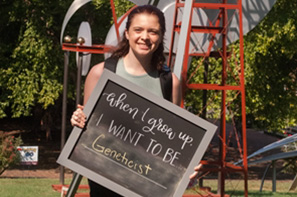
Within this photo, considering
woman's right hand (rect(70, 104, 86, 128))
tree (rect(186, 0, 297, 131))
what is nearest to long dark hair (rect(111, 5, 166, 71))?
woman's right hand (rect(70, 104, 86, 128))

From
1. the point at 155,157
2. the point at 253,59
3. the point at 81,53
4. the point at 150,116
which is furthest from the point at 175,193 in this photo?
the point at 253,59

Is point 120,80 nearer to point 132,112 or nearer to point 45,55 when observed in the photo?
A: point 132,112

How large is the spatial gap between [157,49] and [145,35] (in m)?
0.19

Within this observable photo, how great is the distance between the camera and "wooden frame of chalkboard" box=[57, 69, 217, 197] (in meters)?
3.48

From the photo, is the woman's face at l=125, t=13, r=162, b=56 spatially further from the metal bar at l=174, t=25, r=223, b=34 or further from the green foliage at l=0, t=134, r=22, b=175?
the green foliage at l=0, t=134, r=22, b=175

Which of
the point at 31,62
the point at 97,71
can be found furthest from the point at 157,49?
the point at 31,62

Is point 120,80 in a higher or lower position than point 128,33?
lower

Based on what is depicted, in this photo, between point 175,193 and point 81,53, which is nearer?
point 175,193

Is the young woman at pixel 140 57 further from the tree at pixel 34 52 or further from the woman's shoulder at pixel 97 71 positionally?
the tree at pixel 34 52

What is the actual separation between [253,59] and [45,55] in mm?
7843

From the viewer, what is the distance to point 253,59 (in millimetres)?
19359

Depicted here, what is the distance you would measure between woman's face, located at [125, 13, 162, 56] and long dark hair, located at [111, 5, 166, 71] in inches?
1.3

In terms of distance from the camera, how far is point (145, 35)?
3.46 m

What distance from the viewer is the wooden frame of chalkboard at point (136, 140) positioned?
11.4 ft
